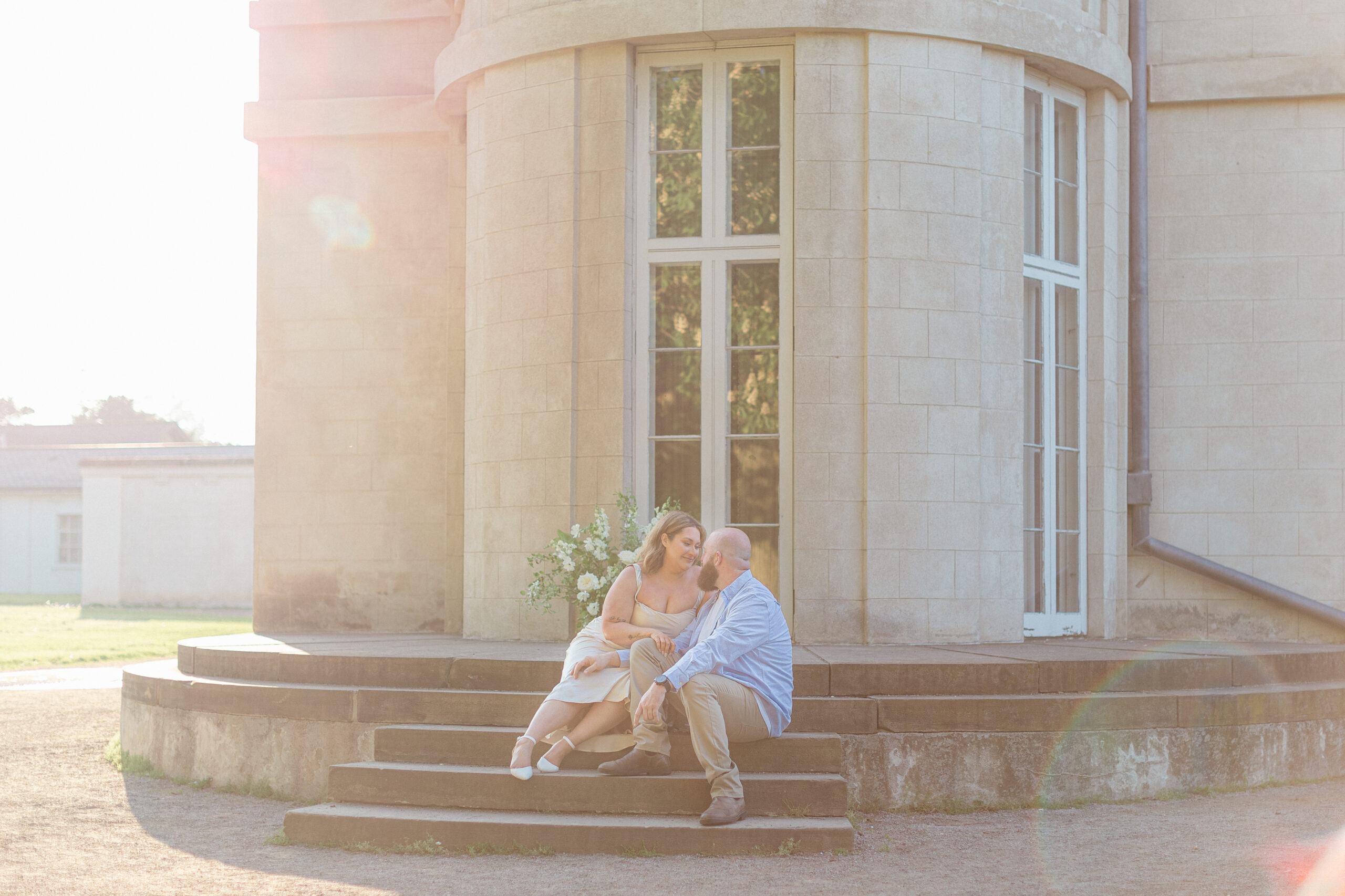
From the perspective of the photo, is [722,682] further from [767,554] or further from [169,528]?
[169,528]

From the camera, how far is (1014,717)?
23.8 feet

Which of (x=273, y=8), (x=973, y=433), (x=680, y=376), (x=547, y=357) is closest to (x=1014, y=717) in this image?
(x=973, y=433)

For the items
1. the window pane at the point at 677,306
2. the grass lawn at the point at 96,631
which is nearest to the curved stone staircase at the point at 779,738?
the window pane at the point at 677,306

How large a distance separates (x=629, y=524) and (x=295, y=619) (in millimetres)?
4152

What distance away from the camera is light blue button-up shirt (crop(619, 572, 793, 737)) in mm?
6398

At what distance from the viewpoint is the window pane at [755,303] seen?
30.6 ft

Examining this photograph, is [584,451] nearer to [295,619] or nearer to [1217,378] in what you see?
[295,619]

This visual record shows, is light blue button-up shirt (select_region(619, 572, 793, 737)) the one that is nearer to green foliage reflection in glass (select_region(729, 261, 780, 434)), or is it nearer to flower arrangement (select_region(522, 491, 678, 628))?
flower arrangement (select_region(522, 491, 678, 628))

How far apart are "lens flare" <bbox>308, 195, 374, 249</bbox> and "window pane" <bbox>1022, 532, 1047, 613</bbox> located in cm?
578

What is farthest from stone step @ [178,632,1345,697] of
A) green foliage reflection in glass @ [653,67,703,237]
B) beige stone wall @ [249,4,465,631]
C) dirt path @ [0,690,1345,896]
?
green foliage reflection in glass @ [653,67,703,237]

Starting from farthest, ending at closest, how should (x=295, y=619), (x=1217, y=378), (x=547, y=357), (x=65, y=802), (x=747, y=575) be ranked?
(x=295, y=619) → (x=1217, y=378) → (x=547, y=357) → (x=65, y=802) → (x=747, y=575)

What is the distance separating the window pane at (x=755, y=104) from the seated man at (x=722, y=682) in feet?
11.6

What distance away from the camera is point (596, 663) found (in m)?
6.68

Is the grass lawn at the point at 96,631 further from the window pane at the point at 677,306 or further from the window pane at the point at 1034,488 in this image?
the window pane at the point at 1034,488
